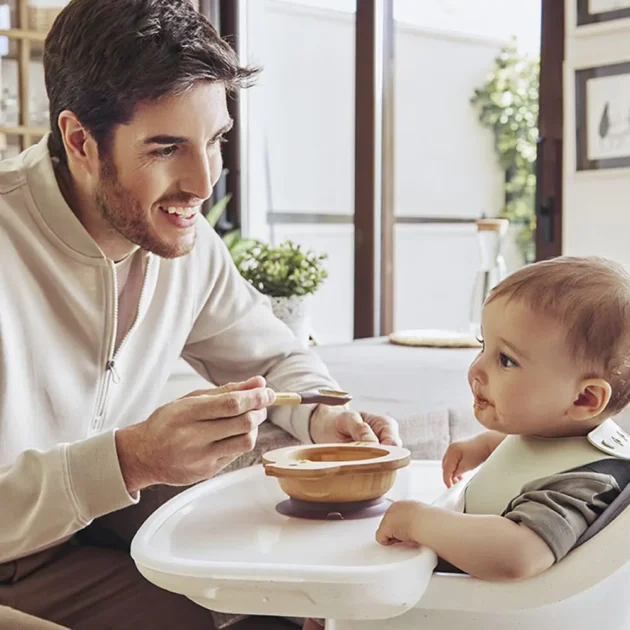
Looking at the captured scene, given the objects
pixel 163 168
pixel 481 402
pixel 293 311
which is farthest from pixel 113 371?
pixel 293 311

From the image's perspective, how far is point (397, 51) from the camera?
343 centimetres

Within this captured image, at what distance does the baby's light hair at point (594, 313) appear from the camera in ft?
3.43

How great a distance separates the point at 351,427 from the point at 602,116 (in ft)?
5.14

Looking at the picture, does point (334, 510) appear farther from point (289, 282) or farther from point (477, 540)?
point (289, 282)

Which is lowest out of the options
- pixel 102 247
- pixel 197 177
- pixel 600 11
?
pixel 102 247

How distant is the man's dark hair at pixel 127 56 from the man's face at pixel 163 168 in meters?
0.02

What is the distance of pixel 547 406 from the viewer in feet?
3.51

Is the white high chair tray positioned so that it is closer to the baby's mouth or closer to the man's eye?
the baby's mouth

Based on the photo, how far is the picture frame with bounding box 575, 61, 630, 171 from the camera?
2.57 metres

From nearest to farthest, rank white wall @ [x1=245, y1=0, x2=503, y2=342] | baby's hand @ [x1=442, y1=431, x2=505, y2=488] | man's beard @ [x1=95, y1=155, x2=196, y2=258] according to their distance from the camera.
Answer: baby's hand @ [x1=442, y1=431, x2=505, y2=488]
man's beard @ [x1=95, y1=155, x2=196, y2=258]
white wall @ [x1=245, y1=0, x2=503, y2=342]

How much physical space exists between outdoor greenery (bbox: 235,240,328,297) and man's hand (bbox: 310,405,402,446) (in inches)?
46.1

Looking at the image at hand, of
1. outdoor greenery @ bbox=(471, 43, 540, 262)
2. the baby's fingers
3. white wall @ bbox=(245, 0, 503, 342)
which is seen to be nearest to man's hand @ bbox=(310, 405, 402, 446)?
the baby's fingers

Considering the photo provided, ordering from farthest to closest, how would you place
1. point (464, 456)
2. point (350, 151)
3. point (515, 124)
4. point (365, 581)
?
1. point (350, 151)
2. point (515, 124)
3. point (464, 456)
4. point (365, 581)

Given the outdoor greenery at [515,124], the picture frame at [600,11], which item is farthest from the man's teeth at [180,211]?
the outdoor greenery at [515,124]
